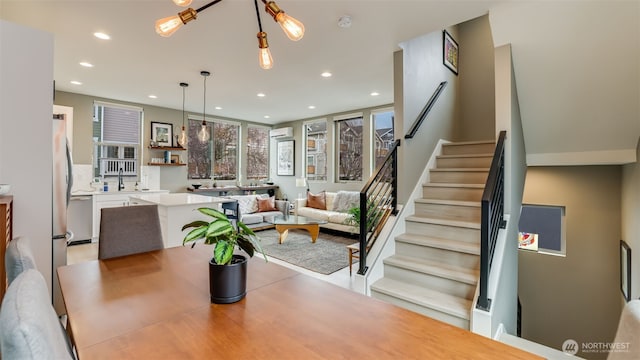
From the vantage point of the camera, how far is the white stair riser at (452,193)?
11.1 ft

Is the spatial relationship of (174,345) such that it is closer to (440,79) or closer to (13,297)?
(13,297)

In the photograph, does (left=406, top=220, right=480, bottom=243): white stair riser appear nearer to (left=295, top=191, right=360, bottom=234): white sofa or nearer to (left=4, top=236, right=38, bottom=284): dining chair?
(left=295, top=191, right=360, bottom=234): white sofa

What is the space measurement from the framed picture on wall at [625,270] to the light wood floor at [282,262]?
3072 mm

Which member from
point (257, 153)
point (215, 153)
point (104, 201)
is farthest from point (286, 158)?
point (104, 201)

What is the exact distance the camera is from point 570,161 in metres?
3.45

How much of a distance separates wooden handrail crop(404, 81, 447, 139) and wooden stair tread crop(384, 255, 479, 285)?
1.43m

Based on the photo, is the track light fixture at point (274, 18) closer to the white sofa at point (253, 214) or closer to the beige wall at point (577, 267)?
the beige wall at point (577, 267)

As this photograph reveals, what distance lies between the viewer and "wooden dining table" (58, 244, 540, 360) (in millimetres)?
933

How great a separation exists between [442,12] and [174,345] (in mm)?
2991

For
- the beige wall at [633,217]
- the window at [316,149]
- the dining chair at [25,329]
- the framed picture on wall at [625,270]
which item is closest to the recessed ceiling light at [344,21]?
the dining chair at [25,329]

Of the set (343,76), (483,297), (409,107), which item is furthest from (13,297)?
(343,76)

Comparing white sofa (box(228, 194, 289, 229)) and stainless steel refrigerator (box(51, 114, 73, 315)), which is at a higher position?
stainless steel refrigerator (box(51, 114, 73, 315))

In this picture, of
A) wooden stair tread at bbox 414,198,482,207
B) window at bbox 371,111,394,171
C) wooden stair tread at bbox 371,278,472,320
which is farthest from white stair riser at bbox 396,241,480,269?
window at bbox 371,111,394,171

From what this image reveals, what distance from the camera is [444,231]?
3090 mm
